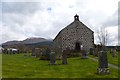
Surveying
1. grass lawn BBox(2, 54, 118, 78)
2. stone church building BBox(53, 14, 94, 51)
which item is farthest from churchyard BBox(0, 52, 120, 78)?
stone church building BBox(53, 14, 94, 51)

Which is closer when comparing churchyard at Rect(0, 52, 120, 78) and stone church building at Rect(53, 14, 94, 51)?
churchyard at Rect(0, 52, 120, 78)

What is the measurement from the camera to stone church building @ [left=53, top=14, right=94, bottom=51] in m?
57.1

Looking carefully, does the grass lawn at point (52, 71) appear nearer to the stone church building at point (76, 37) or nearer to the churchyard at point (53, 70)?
the churchyard at point (53, 70)

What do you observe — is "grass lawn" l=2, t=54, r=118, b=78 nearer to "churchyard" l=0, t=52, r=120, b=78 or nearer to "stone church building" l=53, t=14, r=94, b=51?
"churchyard" l=0, t=52, r=120, b=78

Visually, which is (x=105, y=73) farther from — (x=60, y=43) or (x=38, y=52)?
(x=60, y=43)

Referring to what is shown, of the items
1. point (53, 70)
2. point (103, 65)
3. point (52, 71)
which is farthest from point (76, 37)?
point (103, 65)

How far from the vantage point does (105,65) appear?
741 inches

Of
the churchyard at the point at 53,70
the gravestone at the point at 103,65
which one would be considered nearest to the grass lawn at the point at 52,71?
the churchyard at the point at 53,70

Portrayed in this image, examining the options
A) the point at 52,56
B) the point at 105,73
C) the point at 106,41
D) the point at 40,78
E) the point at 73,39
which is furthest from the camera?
the point at 106,41

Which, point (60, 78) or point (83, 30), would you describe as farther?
point (83, 30)

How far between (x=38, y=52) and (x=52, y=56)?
16.5 metres

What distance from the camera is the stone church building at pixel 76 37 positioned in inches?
2247

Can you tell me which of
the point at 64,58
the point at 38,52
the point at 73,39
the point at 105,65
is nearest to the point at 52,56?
the point at 64,58

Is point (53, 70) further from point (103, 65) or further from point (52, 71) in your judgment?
point (103, 65)
